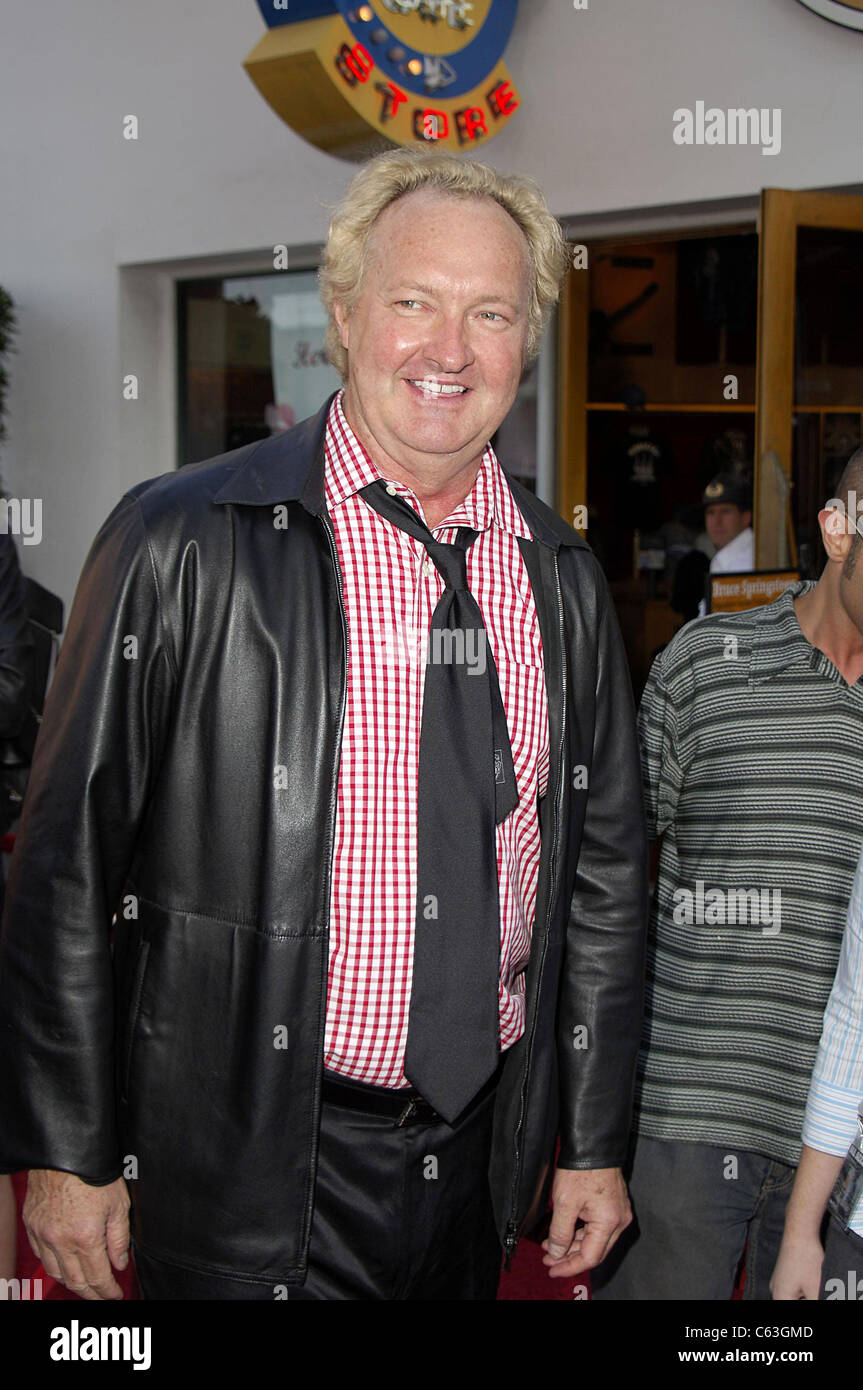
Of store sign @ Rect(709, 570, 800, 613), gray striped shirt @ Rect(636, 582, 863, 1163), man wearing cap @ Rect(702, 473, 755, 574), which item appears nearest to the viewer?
gray striped shirt @ Rect(636, 582, 863, 1163)

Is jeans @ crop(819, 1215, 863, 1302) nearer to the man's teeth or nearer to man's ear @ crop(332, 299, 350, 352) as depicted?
the man's teeth

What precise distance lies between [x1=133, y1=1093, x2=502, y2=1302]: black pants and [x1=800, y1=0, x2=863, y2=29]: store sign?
15.6 feet

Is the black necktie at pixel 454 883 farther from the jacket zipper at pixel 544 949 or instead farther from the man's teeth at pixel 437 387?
the man's teeth at pixel 437 387

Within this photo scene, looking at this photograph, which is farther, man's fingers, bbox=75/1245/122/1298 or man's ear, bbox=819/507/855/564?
man's ear, bbox=819/507/855/564

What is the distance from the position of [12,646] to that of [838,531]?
253 cm

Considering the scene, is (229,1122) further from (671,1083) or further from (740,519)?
(740,519)

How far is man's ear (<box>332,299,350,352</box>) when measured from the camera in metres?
2.12

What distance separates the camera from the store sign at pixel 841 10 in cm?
512

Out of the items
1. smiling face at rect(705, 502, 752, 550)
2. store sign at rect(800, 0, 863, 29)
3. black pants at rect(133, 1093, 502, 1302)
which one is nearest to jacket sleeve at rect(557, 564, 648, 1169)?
black pants at rect(133, 1093, 502, 1302)

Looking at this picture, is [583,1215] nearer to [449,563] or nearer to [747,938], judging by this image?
[747,938]

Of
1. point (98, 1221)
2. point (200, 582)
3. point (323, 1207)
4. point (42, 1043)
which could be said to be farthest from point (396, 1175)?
point (200, 582)

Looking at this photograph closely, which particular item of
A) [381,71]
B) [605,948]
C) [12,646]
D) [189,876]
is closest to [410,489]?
[189,876]

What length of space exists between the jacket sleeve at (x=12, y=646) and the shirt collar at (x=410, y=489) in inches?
75.9
